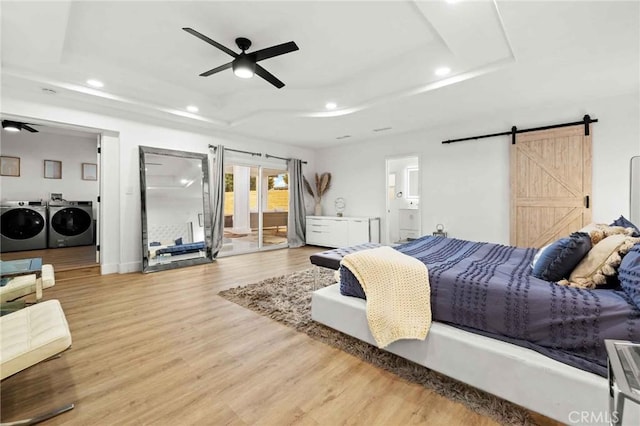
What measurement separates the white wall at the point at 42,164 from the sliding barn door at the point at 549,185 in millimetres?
8364

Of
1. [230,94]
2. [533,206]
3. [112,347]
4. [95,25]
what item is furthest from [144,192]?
[533,206]

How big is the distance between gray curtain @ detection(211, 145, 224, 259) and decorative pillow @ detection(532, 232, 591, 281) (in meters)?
4.83

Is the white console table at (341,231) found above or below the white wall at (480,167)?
below

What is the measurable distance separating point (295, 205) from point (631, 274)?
18.8 feet

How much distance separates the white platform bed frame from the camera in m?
1.26

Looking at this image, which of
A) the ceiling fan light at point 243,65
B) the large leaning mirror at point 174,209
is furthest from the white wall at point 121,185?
the ceiling fan light at point 243,65

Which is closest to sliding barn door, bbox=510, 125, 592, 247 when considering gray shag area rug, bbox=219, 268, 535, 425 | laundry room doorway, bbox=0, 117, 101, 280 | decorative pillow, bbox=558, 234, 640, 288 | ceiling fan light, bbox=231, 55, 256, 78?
decorative pillow, bbox=558, 234, 640, 288

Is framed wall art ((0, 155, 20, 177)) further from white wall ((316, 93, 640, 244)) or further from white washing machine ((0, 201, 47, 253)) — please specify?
white wall ((316, 93, 640, 244))

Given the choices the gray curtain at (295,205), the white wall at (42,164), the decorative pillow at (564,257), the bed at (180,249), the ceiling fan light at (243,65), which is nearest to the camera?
the decorative pillow at (564,257)

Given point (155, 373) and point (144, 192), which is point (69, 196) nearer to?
point (144, 192)

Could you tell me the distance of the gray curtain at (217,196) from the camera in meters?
5.26

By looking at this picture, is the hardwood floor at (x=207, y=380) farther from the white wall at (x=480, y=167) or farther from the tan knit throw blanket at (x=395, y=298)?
the white wall at (x=480, y=167)

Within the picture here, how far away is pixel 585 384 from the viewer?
1.26 m

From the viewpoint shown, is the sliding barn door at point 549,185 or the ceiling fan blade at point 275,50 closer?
the ceiling fan blade at point 275,50
